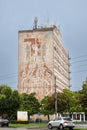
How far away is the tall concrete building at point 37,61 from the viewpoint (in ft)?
463

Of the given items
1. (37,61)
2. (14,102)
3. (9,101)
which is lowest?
(14,102)

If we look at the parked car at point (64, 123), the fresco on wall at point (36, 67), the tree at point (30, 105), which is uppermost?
the fresco on wall at point (36, 67)

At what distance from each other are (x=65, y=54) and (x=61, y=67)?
708 inches

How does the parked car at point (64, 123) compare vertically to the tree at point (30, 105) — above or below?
below

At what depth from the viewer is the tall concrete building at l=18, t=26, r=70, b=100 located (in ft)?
463

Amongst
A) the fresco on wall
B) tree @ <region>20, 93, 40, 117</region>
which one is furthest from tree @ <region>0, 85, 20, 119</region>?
the fresco on wall

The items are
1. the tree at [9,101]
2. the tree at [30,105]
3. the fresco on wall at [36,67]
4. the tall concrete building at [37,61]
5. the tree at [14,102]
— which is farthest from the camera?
the fresco on wall at [36,67]

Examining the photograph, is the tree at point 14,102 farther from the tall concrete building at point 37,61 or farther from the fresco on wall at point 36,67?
the fresco on wall at point 36,67

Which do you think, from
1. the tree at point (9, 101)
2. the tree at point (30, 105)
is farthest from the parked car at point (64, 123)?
the tree at point (30, 105)

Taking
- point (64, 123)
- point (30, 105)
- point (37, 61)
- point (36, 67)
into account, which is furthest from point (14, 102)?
point (37, 61)

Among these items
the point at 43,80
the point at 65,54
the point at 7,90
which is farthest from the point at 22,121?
the point at 65,54

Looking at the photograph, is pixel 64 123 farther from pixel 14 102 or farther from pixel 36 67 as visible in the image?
pixel 36 67

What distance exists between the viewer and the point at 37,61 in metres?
144

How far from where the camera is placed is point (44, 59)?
14350 centimetres
